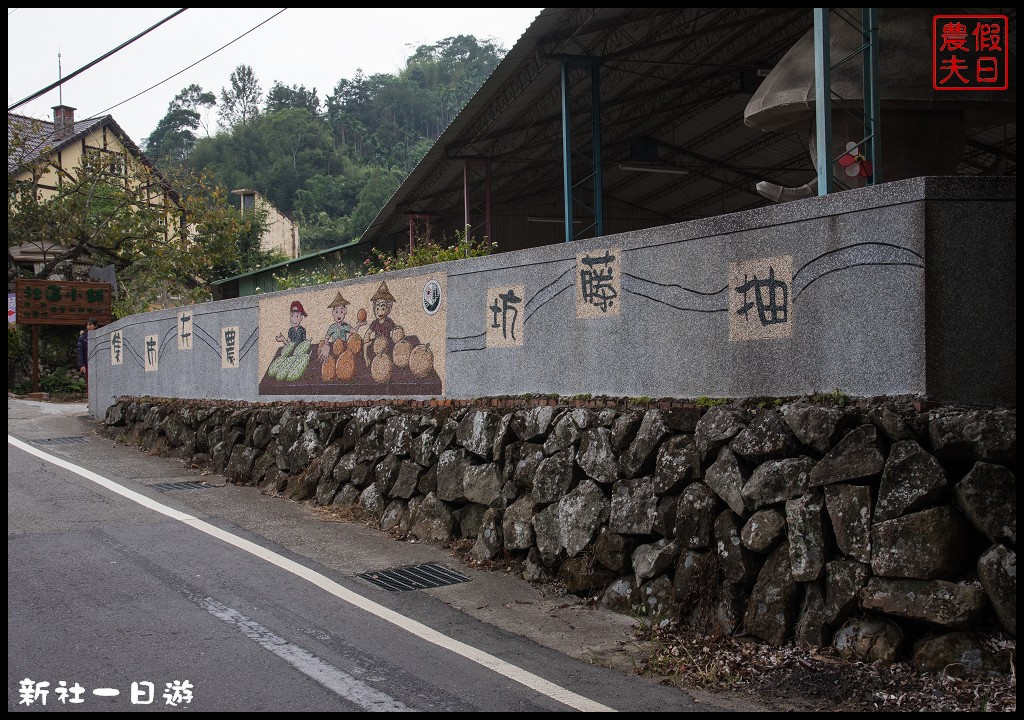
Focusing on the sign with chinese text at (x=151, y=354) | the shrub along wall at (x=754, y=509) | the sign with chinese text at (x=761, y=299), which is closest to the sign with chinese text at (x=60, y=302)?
the sign with chinese text at (x=151, y=354)

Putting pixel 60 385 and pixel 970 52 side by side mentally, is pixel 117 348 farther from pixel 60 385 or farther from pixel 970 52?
pixel 970 52

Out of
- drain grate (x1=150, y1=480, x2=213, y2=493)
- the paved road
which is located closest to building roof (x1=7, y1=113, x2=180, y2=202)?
drain grate (x1=150, y1=480, x2=213, y2=493)

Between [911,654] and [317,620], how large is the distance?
12.9 ft

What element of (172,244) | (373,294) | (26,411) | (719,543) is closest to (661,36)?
(373,294)

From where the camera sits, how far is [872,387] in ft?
19.2

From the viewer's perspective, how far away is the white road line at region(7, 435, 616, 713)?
5172mm

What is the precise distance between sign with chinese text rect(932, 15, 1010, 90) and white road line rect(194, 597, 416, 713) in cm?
799

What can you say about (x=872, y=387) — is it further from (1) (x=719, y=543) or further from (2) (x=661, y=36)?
(2) (x=661, y=36)

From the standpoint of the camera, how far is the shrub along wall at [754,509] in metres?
5.12

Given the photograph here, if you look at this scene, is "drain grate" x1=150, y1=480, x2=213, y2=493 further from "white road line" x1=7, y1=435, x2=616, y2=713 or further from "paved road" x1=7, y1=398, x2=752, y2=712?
"paved road" x1=7, y1=398, x2=752, y2=712

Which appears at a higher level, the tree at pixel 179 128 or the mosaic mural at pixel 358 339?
the tree at pixel 179 128

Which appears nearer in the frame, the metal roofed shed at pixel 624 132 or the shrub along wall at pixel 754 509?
the shrub along wall at pixel 754 509

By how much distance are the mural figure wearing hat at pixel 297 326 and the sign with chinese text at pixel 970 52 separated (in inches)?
333

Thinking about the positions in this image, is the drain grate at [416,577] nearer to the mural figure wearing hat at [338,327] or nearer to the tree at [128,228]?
the mural figure wearing hat at [338,327]
